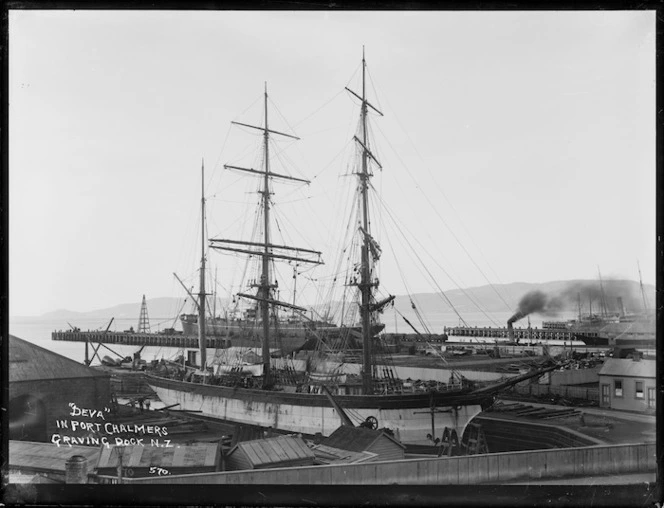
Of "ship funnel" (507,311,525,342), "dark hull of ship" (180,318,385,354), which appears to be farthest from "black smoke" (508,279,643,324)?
"dark hull of ship" (180,318,385,354)

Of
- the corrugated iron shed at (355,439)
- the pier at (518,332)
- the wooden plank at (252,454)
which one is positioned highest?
the pier at (518,332)

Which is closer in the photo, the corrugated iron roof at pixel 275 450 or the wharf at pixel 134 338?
the corrugated iron roof at pixel 275 450

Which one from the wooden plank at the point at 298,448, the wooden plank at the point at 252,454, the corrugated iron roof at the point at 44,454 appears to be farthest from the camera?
the wooden plank at the point at 298,448

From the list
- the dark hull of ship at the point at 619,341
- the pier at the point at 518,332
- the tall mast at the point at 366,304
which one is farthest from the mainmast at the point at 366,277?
the dark hull of ship at the point at 619,341

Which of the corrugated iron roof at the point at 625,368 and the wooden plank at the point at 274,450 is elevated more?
the corrugated iron roof at the point at 625,368

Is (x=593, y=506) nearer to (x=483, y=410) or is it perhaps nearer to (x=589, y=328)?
(x=589, y=328)

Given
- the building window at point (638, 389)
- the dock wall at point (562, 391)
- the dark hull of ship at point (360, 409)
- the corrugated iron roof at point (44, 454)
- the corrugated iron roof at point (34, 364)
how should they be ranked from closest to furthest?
the corrugated iron roof at point (44, 454)
the corrugated iron roof at point (34, 364)
the building window at point (638, 389)
the dark hull of ship at point (360, 409)
the dock wall at point (562, 391)

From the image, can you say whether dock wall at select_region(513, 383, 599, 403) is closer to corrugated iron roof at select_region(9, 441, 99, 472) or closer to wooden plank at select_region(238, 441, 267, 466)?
wooden plank at select_region(238, 441, 267, 466)

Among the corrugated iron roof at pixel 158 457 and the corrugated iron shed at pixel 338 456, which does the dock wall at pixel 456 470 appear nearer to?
the corrugated iron roof at pixel 158 457
